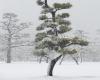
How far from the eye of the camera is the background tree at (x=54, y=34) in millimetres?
23609

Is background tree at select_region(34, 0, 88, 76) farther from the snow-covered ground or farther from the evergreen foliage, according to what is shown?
the snow-covered ground

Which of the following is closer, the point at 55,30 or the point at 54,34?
the point at 55,30

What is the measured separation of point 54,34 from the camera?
24.5m

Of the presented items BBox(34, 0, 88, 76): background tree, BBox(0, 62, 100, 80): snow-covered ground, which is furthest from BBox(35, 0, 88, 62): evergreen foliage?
BBox(0, 62, 100, 80): snow-covered ground

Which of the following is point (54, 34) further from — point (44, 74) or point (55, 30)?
point (44, 74)

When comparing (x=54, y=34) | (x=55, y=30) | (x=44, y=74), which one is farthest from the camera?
(x=44, y=74)

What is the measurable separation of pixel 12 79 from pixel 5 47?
2723 centimetres

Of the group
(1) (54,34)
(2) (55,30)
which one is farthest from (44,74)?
(2) (55,30)

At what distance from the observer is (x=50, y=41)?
2355 centimetres

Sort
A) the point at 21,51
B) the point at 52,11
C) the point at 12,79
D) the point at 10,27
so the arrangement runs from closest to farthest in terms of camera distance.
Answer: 1. the point at 12,79
2. the point at 52,11
3. the point at 10,27
4. the point at 21,51

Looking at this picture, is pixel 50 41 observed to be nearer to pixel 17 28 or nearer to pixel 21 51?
pixel 17 28

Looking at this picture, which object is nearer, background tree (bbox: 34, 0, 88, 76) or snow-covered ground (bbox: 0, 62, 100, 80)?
background tree (bbox: 34, 0, 88, 76)

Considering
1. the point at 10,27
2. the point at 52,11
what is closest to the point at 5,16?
the point at 10,27

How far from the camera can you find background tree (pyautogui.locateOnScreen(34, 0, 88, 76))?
23609 millimetres
